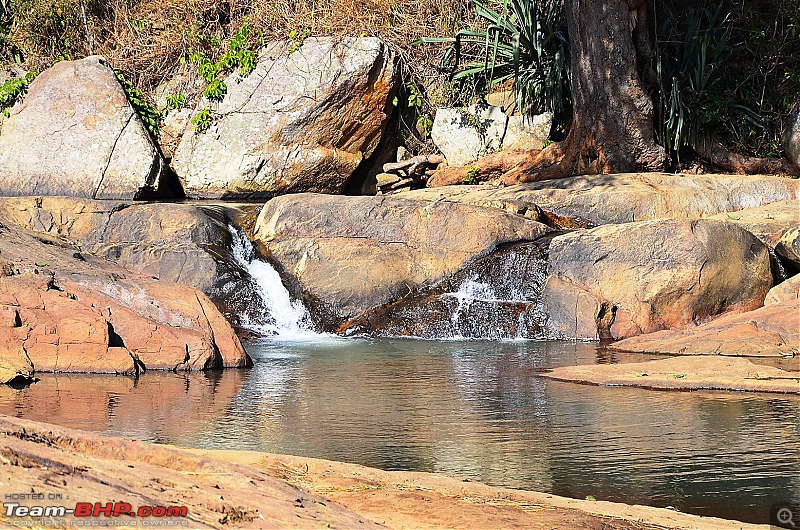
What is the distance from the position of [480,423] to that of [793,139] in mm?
11208

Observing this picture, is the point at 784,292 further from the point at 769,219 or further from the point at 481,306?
the point at 481,306

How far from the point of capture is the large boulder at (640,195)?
13000mm

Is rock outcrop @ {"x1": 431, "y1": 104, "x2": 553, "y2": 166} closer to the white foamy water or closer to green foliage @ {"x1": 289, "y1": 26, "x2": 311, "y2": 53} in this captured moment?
green foliage @ {"x1": 289, "y1": 26, "x2": 311, "y2": 53}

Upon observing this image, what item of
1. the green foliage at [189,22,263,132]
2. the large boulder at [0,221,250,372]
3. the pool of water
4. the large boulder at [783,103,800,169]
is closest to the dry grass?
the green foliage at [189,22,263,132]

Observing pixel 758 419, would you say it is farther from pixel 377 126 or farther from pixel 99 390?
pixel 377 126

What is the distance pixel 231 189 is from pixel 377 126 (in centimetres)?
260

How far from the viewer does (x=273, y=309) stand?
11.1 meters

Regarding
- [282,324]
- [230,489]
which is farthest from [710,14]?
[230,489]

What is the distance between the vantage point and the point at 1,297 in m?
7.36

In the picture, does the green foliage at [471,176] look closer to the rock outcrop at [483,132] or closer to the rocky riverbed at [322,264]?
the rock outcrop at [483,132]

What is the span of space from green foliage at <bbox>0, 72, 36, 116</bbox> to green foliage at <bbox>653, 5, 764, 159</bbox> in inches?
400

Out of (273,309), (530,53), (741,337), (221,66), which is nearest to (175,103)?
(221,66)

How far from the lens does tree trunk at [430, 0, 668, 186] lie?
14.4 meters

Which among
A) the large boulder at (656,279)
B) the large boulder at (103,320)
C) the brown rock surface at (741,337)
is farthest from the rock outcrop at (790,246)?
the large boulder at (103,320)
